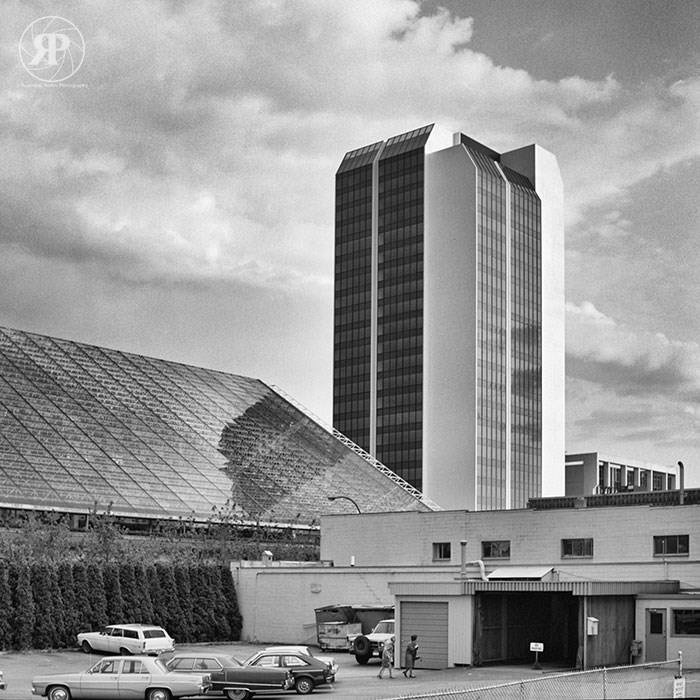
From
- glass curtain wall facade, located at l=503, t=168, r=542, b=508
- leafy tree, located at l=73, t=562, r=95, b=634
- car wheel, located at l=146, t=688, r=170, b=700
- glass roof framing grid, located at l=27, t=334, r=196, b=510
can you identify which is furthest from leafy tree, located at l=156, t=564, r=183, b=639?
glass curtain wall facade, located at l=503, t=168, r=542, b=508

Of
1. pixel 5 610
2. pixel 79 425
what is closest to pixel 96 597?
pixel 5 610

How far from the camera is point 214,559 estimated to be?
2464 inches

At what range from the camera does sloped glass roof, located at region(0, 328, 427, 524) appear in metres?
63.6

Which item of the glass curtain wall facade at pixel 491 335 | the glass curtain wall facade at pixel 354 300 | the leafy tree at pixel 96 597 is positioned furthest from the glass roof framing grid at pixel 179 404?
the glass curtain wall facade at pixel 354 300

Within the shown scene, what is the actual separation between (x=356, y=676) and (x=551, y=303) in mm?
126474

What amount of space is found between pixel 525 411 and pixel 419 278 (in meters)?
22.7

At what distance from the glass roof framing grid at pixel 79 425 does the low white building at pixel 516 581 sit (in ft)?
27.9

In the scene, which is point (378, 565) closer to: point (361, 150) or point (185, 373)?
point (185, 373)

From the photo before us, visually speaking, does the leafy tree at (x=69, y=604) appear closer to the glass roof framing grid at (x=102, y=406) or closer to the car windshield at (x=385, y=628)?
the glass roof framing grid at (x=102, y=406)

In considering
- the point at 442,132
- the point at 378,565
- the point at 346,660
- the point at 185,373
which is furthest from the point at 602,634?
the point at 442,132

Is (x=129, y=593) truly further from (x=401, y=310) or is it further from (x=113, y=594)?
(x=401, y=310)

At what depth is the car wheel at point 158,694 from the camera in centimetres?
3375

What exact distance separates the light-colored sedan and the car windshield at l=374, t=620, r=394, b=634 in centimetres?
1522

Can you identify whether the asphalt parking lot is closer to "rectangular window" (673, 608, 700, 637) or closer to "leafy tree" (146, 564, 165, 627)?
"rectangular window" (673, 608, 700, 637)
